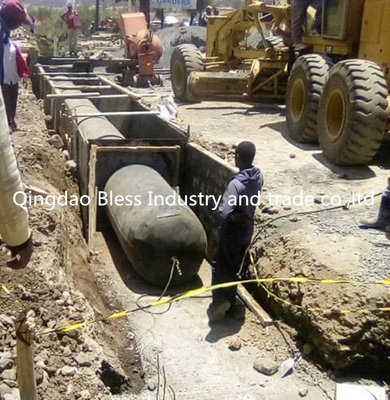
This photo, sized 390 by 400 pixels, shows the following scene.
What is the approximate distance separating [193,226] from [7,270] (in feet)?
7.92

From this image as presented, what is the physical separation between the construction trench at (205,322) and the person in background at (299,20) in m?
3.37

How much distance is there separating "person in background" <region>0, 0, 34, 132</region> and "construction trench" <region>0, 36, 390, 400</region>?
4.05 feet

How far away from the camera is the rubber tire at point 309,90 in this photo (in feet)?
28.5

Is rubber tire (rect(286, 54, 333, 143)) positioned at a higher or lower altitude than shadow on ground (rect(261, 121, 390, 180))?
higher

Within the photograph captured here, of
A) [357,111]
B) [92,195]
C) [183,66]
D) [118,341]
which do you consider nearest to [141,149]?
[92,195]

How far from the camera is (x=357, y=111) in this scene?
7.20 metres

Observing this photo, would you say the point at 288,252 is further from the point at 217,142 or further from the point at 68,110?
the point at 68,110

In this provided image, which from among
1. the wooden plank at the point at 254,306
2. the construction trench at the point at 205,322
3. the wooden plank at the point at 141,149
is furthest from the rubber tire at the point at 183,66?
the wooden plank at the point at 254,306

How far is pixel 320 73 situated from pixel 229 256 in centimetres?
437

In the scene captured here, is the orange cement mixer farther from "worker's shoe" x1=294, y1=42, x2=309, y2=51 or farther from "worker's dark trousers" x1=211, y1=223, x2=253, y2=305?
"worker's dark trousers" x1=211, y1=223, x2=253, y2=305

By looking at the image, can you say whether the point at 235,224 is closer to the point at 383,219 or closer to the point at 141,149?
the point at 383,219

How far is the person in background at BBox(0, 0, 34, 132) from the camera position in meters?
6.95

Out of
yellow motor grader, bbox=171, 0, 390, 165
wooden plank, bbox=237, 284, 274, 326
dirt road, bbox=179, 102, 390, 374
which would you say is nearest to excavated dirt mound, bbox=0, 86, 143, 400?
wooden plank, bbox=237, 284, 274, 326

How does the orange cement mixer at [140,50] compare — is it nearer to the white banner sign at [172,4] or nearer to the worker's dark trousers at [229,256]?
the worker's dark trousers at [229,256]
